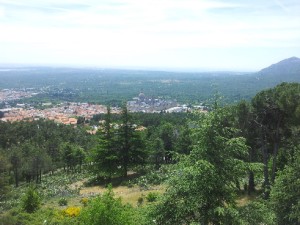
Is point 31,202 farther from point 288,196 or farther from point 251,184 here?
point 288,196

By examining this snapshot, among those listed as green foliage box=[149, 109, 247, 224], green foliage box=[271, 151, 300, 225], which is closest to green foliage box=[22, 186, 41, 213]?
green foliage box=[149, 109, 247, 224]

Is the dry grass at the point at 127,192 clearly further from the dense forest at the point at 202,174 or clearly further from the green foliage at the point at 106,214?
the green foliage at the point at 106,214

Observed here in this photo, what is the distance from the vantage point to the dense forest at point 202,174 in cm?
1006

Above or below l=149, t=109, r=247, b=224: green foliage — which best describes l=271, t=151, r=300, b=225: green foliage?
below

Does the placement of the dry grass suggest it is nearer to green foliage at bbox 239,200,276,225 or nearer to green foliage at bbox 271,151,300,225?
green foliage at bbox 271,151,300,225

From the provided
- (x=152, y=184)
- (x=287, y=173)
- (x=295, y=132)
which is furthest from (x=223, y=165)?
(x=152, y=184)

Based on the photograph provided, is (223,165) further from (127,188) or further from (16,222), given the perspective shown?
(127,188)

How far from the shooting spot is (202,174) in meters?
9.73

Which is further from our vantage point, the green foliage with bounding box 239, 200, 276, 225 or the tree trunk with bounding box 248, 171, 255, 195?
the tree trunk with bounding box 248, 171, 255, 195

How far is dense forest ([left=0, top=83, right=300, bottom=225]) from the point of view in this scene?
1006cm

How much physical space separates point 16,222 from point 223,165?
982 cm

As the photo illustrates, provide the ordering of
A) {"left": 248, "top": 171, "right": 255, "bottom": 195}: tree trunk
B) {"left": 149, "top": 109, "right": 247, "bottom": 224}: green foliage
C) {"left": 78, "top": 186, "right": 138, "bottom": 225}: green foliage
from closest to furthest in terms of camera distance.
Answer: {"left": 149, "top": 109, "right": 247, "bottom": 224}: green foliage, {"left": 78, "top": 186, "right": 138, "bottom": 225}: green foliage, {"left": 248, "top": 171, "right": 255, "bottom": 195}: tree trunk

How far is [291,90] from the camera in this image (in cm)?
1942

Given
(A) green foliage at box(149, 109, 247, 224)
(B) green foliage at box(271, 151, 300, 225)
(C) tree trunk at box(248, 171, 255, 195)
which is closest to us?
(A) green foliage at box(149, 109, 247, 224)
